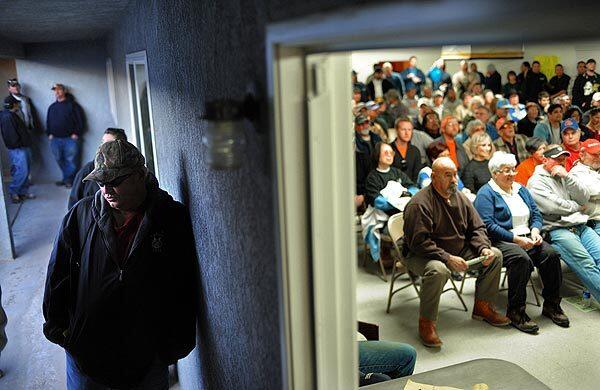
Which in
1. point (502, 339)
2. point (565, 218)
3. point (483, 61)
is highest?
point (483, 61)

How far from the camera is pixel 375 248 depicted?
4605 millimetres

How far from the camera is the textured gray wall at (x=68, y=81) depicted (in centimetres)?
908

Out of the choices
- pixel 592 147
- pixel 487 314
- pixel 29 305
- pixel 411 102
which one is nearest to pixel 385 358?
pixel 487 314

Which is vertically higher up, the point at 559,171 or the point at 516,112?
the point at 516,112

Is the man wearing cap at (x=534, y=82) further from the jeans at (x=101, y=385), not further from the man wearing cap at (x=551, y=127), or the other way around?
the jeans at (x=101, y=385)

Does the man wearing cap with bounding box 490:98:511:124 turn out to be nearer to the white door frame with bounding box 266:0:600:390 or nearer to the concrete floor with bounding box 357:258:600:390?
the concrete floor with bounding box 357:258:600:390

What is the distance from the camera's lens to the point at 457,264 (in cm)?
379

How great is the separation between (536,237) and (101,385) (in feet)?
10.5

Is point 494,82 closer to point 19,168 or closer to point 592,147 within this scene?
point 592,147

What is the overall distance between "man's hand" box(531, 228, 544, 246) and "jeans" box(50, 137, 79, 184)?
7437 mm

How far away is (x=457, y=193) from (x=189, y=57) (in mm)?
2512

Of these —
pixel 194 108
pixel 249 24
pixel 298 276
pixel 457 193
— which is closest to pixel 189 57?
pixel 194 108

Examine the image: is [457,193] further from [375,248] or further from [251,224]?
[251,224]

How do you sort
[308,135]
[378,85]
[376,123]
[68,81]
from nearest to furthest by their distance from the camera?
[308,135], [376,123], [68,81], [378,85]
